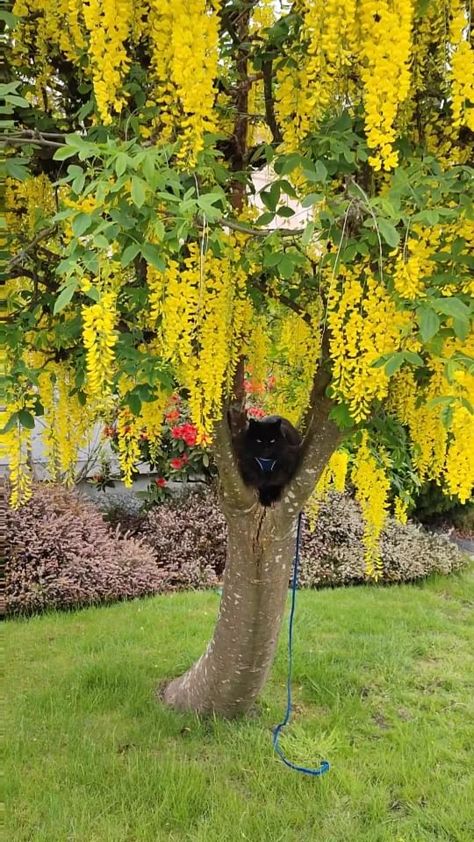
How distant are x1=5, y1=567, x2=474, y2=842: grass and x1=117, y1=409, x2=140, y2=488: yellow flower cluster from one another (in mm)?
1139

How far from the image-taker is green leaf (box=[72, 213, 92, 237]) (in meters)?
1.44

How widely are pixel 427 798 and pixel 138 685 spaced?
4.49ft

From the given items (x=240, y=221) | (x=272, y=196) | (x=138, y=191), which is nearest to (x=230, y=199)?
(x=240, y=221)

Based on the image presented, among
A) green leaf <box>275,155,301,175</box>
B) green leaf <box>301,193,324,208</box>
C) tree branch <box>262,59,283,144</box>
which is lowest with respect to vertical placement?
green leaf <box>301,193,324,208</box>

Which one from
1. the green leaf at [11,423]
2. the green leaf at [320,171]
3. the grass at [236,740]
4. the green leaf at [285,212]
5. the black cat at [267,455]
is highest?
the green leaf at [320,171]

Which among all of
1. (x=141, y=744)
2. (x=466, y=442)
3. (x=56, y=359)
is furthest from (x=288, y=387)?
(x=141, y=744)

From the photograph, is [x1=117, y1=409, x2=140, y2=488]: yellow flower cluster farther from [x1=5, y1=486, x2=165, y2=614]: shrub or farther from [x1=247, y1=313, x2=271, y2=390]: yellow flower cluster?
[x1=5, y1=486, x2=165, y2=614]: shrub

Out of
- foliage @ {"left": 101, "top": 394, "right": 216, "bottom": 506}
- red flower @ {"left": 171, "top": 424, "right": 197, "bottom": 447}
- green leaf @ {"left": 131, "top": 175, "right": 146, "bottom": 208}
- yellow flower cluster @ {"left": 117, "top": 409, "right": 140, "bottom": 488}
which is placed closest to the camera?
green leaf @ {"left": 131, "top": 175, "right": 146, "bottom": 208}

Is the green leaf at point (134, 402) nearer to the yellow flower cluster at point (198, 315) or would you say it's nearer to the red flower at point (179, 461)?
the yellow flower cluster at point (198, 315)

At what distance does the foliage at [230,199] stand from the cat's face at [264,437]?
1.06 feet

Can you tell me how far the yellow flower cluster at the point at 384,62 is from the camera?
1.53 metres

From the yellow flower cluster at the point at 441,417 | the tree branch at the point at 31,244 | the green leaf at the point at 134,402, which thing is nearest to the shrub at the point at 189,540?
the yellow flower cluster at the point at 441,417

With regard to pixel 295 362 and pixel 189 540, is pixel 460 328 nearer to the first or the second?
pixel 295 362

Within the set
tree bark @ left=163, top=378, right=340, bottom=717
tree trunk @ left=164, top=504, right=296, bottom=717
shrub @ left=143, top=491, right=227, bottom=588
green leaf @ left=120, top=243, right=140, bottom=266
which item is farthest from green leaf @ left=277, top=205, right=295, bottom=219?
shrub @ left=143, top=491, right=227, bottom=588
